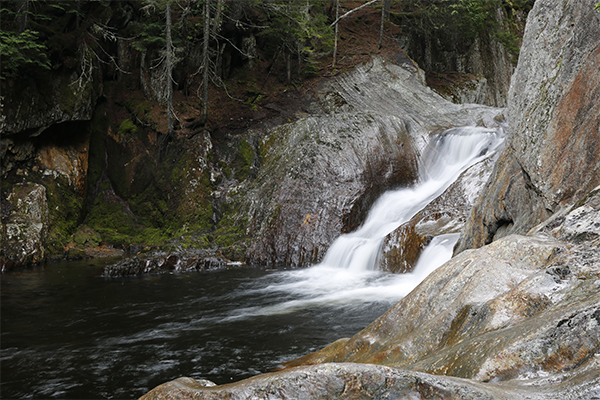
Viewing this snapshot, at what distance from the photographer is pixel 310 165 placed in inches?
522

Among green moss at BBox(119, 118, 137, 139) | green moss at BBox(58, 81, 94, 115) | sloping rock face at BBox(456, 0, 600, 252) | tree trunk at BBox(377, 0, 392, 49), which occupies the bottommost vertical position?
sloping rock face at BBox(456, 0, 600, 252)

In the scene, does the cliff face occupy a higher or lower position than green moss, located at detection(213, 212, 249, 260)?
higher

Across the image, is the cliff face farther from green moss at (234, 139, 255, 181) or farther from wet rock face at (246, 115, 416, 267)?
green moss at (234, 139, 255, 181)

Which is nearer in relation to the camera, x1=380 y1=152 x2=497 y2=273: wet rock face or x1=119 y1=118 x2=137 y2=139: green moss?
x1=380 y1=152 x2=497 y2=273: wet rock face

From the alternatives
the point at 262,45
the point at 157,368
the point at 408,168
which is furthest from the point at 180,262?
the point at 262,45

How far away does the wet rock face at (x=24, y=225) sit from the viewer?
11469 mm

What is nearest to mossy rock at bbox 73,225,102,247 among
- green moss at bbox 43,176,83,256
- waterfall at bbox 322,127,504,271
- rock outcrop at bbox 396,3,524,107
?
green moss at bbox 43,176,83,256

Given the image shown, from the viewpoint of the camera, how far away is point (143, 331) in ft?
21.9

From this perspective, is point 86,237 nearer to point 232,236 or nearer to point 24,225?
point 24,225

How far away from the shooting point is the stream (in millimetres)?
5121

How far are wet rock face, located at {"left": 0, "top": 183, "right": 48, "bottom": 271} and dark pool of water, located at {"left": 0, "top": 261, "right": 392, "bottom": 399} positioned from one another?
1.41 metres

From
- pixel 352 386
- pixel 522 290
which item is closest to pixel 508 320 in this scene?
pixel 522 290

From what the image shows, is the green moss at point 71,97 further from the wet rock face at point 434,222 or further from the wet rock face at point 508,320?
the wet rock face at point 508,320

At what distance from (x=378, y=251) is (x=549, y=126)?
552 cm
